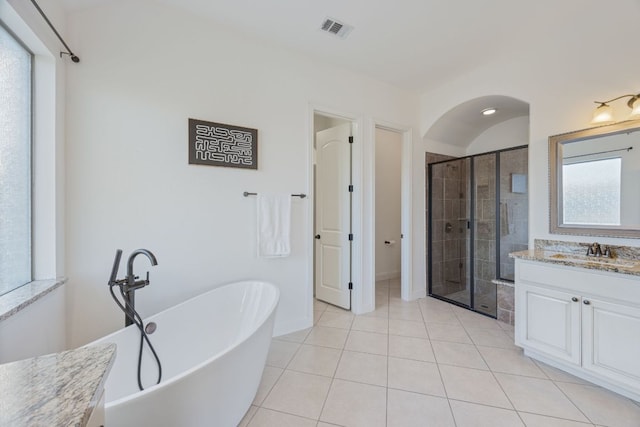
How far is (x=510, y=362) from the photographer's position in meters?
2.16

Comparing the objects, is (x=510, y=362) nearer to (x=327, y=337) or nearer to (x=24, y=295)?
(x=327, y=337)

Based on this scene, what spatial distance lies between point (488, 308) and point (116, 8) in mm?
4540

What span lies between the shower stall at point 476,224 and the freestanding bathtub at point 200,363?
8.73 feet

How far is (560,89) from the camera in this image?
241cm

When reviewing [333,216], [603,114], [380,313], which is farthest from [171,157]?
[603,114]

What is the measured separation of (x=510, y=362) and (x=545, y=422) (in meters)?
0.67

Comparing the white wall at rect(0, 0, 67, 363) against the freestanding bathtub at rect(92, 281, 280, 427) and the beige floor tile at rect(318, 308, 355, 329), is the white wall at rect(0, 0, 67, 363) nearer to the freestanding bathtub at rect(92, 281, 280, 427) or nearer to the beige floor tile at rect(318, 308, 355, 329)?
the freestanding bathtub at rect(92, 281, 280, 427)

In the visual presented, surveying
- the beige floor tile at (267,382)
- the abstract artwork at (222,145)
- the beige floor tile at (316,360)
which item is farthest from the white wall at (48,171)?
the beige floor tile at (316,360)

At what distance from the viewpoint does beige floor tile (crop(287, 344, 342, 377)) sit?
6.81ft

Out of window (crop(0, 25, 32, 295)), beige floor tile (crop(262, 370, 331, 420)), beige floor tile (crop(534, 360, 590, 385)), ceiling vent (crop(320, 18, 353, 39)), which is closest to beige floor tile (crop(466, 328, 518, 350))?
beige floor tile (crop(534, 360, 590, 385))

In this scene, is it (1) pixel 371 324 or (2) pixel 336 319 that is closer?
(1) pixel 371 324

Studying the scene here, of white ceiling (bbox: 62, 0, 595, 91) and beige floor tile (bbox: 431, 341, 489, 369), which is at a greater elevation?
white ceiling (bbox: 62, 0, 595, 91)

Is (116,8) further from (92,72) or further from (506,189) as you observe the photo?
(506,189)

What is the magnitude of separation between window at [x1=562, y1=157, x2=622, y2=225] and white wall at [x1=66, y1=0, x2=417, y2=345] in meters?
2.34
